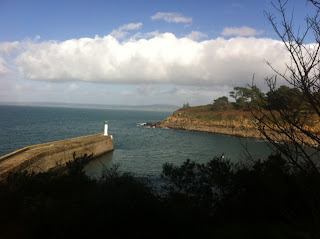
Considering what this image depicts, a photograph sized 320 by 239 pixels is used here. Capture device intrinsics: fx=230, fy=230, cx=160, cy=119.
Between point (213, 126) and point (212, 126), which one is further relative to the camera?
point (212, 126)

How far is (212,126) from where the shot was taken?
6262cm

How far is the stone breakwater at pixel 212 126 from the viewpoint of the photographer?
53338 millimetres

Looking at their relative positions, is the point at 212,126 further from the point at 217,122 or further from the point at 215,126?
the point at 217,122

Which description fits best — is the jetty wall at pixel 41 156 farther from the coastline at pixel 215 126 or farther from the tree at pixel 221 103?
the tree at pixel 221 103

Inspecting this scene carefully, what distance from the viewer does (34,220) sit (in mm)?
4672

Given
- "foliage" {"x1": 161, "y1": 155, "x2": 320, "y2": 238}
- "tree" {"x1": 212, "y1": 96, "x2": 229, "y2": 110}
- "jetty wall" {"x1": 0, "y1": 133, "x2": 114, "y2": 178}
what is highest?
"tree" {"x1": 212, "y1": 96, "x2": 229, "y2": 110}

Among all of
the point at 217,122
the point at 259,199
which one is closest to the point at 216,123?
the point at 217,122

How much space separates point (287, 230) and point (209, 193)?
409cm

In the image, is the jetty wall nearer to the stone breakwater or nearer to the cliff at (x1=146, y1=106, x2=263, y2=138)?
the stone breakwater

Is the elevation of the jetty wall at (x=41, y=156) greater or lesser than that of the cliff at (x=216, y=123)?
lesser

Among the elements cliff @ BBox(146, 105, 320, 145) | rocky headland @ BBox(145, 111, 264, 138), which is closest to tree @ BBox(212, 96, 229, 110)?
cliff @ BBox(146, 105, 320, 145)

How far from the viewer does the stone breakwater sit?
5334cm

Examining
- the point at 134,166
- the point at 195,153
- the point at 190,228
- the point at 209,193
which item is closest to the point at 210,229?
the point at 190,228

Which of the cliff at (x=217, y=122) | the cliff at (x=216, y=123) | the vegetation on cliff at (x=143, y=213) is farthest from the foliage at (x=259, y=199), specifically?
the cliff at (x=216, y=123)
